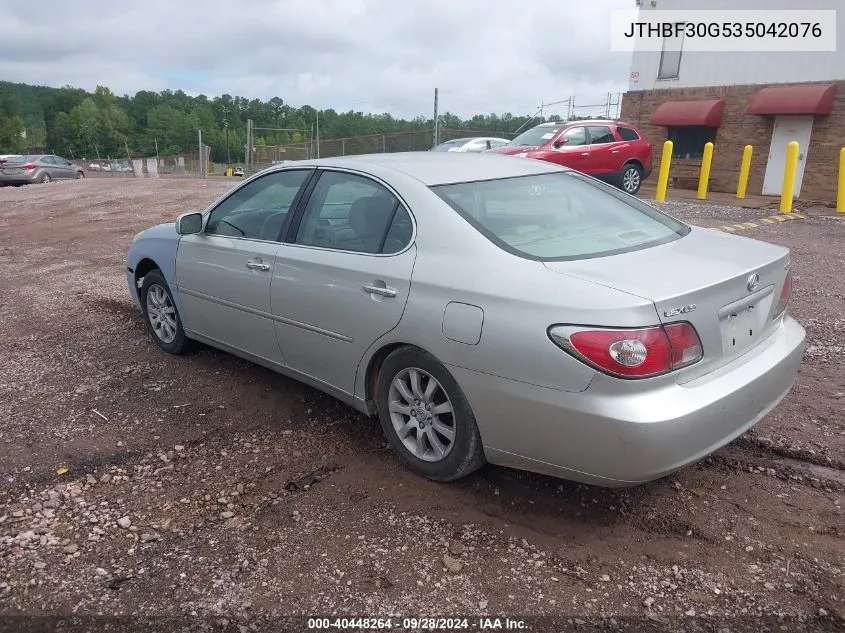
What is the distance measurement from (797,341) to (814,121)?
56.3ft

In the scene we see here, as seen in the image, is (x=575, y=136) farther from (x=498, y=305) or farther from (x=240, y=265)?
(x=498, y=305)

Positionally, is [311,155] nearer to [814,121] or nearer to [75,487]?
[814,121]

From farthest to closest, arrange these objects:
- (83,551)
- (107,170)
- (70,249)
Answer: (107,170) → (70,249) → (83,551)

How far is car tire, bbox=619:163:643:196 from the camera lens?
15139 mm

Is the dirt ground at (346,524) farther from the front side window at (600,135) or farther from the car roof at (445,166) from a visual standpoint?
the front side window at (600,135)

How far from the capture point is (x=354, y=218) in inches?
148

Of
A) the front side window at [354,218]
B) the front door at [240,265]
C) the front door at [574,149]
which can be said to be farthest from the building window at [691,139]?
the front side window at [354,218]

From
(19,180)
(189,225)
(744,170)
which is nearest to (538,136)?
(744,170)

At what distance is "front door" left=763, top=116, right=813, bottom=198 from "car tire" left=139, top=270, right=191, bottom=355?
17544mm

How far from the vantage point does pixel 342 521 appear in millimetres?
3084

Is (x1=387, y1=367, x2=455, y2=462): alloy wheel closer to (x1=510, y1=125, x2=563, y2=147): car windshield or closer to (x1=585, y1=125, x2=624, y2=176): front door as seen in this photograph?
(x1=510, y1=125, x2=563, y2=147): car windshield

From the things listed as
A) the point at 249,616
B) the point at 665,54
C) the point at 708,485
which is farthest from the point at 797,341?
the point at 665,54

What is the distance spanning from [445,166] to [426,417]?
1.45 m

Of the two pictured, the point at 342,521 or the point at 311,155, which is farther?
the point at 311,155
